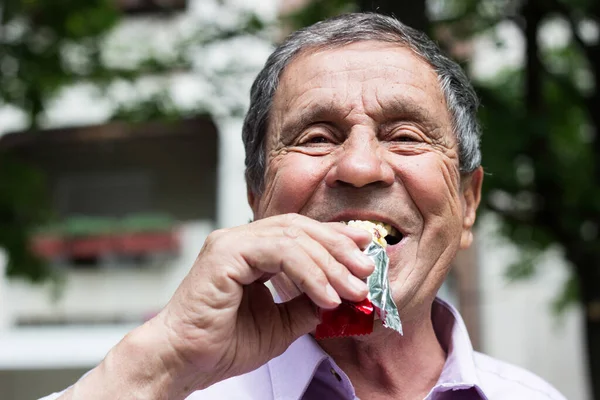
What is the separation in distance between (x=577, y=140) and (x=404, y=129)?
280 inches

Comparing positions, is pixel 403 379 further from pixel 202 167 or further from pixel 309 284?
pixel 202 167

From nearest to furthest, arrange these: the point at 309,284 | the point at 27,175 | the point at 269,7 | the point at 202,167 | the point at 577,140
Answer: the point at 309,284, the point at 27,175, the point at 577,140, the point at 269,7, the point at 202,167

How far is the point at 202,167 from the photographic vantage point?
42.2 feet

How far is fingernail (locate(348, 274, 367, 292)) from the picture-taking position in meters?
1.42

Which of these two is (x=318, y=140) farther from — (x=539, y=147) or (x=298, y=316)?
(x=539, y=147)

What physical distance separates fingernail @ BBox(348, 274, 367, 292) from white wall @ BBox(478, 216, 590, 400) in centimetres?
1390

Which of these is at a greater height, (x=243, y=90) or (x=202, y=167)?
(x=243, y=90)

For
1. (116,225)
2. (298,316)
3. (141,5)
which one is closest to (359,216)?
(298,316)

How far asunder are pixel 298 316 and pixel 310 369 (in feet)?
0.79

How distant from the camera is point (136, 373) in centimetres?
150

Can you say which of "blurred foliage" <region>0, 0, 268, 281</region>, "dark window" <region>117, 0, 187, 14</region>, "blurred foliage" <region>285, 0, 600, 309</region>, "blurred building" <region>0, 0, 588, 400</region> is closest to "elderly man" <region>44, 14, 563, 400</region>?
"blurred foliage" <region>285, 0, 600, 309</region>

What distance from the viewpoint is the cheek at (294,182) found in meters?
1.80

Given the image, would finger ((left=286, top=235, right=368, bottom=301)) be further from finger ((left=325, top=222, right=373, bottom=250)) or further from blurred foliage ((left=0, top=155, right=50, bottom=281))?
blurred foliage ((left=0, top=155, right=50, bottom=281))

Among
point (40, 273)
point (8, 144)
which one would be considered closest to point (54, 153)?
point (8, 144)
